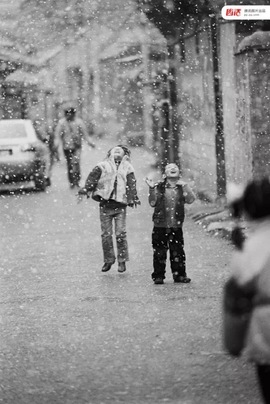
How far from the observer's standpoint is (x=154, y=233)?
35.5 ft

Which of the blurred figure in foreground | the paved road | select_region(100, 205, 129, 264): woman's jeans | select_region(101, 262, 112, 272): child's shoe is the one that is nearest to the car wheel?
the paved road

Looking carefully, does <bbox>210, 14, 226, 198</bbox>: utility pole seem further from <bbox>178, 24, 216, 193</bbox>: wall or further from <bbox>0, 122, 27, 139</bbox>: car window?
<bbox>0, 122, 27, 139</bbox>: car window

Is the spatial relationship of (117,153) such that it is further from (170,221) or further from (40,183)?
(40,183)

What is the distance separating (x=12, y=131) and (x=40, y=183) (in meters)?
2.39

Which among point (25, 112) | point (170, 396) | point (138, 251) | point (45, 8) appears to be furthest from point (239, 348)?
point (25, 112)

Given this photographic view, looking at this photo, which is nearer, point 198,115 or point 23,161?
point 198,115

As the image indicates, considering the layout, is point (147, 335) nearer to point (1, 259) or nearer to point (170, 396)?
point (170, 396)

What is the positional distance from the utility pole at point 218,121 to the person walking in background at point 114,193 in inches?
234

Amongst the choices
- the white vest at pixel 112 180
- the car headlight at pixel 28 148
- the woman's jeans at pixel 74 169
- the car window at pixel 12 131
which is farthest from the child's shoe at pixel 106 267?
the car window at pixel 12 131

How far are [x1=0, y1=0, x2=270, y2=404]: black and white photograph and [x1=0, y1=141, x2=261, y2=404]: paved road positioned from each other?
0.07 ft

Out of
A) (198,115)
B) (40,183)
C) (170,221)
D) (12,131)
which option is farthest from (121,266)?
(12,131)

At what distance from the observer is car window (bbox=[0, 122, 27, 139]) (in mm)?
24500

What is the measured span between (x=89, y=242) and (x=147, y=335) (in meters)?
6.29

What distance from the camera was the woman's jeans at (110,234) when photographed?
1165 centimetres
